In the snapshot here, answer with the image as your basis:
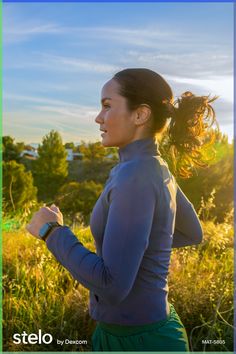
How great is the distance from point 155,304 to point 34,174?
72.4ft

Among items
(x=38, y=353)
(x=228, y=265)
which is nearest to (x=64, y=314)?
(x=38, y=353)

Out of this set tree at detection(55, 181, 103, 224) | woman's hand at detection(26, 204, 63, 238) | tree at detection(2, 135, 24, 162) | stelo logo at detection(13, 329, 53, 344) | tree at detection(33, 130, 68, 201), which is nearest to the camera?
woman's hand at detection(26, 204, 63, 238)

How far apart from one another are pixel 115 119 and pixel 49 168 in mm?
21400

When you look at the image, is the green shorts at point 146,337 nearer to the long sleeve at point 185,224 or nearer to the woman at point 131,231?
the woman at point 131,231

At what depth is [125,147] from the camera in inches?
58.2

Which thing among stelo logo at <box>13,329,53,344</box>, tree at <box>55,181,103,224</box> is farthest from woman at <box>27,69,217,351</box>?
tree at <box>55,181,103,224</box>

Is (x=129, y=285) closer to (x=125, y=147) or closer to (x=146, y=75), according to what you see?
(x=125, y=147)

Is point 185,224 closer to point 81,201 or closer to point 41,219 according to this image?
point 41,219

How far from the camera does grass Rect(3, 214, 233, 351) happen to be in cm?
327

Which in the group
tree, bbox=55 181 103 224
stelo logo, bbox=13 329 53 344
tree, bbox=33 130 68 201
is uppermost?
tree, bbox=33 130 68 201

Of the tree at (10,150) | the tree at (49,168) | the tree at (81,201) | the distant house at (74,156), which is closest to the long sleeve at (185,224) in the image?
the tree at (81,201)

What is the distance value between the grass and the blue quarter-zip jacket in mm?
1660

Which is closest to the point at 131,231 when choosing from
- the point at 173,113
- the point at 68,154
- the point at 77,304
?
the point at 173,113

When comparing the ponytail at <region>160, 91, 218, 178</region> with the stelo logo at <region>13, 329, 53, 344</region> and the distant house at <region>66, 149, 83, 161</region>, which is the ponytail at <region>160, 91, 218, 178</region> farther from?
the distant house at <region>66, 149, 83, 161</region>
